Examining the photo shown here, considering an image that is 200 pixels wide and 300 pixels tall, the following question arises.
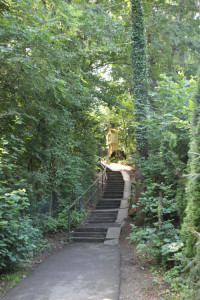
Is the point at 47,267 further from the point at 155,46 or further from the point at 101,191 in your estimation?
the point at 155,46

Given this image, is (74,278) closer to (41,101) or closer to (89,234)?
(89,234)

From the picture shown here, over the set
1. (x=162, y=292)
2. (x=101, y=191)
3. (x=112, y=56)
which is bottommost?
(x=101, y=191)

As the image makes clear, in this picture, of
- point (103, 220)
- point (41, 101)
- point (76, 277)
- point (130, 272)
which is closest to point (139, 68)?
point (41, 101)

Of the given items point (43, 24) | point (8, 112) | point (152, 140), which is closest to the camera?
point (8, 112)

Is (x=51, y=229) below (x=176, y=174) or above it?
below

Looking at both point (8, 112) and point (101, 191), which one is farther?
point (101, 191)

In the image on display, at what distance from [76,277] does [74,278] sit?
0.06 meters


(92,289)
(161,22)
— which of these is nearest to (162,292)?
(92,289)

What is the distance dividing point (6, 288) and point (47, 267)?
47.3 inches

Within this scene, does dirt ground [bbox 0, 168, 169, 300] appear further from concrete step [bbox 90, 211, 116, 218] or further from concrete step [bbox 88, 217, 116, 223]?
concrete step [bbox 90, 211, 116, 218]

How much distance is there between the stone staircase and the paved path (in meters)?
1.35

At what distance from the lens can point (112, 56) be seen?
38.7 ft

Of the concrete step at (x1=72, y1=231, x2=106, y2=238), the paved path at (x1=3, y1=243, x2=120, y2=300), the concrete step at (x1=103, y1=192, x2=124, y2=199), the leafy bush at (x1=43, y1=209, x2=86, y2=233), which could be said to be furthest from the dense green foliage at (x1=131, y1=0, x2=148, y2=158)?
the concrete step at (x1=103, y1=192, x2=124, y2=199)

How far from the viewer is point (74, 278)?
15.4 feet
